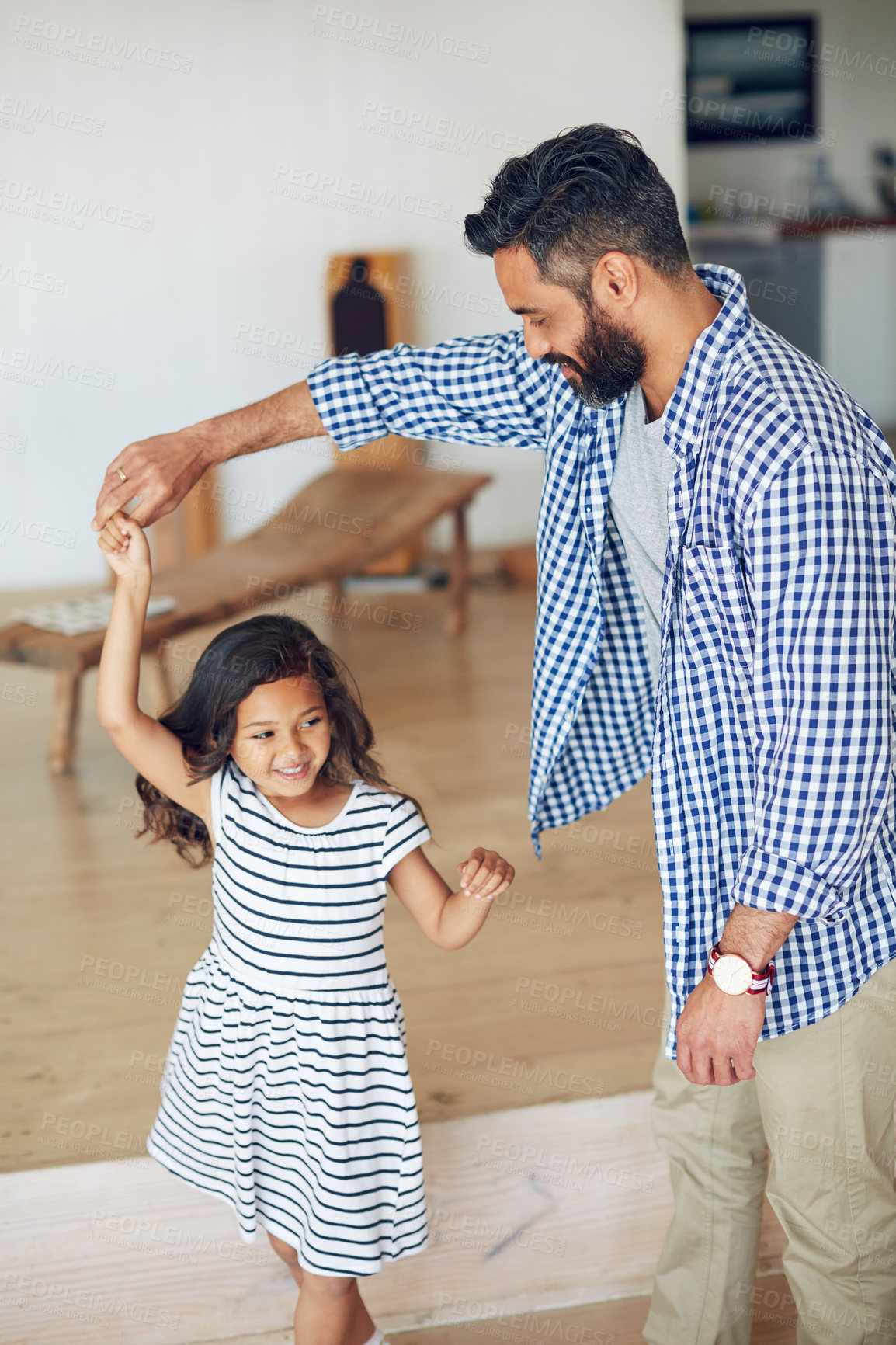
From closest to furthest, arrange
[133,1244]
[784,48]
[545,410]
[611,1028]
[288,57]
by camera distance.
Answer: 1. [545,410]
2. [133,1244]
3. [611,1028]
4. [288,57]
5. [784,48]

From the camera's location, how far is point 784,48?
724cm

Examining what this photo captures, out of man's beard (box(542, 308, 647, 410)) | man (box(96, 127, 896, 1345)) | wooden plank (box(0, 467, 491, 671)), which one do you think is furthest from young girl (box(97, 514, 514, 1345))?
wooden plank (box(0, 467, 491, 671))

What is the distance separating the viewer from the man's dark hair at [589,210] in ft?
4.14

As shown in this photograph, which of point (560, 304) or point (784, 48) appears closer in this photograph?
point (560, 304)

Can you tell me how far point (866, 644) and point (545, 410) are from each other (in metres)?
0.61

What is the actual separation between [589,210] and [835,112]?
7.05m

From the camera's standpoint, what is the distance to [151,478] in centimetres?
148

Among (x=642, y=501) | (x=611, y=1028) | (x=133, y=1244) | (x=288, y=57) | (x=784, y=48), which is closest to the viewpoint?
(x=642, y=501)

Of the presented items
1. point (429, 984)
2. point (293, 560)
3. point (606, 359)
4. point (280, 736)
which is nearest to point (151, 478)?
point (280, 736)

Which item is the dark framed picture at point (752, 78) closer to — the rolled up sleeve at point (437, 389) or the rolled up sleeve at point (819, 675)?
the rolled up sleeve at point (437, 389)

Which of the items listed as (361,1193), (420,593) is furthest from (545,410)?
(420,593)

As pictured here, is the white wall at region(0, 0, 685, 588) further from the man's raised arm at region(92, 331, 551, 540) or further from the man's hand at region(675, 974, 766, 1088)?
the man's hand at region(675, 974, 766, 1088)

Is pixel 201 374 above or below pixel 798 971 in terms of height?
above

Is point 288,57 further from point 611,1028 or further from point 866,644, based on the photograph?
point 866,644
